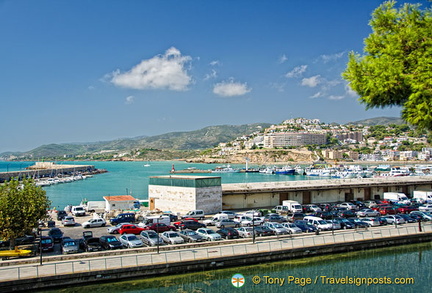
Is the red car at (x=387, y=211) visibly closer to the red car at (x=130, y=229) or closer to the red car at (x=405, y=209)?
the red car at (x=405, y=209)

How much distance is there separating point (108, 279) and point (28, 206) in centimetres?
656

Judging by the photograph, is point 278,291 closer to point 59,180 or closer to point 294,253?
point 294,253

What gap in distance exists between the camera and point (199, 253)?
63.5ft

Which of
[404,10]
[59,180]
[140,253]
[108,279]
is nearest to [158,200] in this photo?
[140,253]

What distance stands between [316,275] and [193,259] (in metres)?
6.29

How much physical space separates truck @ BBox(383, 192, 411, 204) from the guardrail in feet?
43.7

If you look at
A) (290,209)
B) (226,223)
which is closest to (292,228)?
(226,223)

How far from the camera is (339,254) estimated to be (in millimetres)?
21828

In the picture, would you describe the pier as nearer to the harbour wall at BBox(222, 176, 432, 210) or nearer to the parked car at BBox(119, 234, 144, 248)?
the harbour wall at BBox(222, 176, 432, 210)

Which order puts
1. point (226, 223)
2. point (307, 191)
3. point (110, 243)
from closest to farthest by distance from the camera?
point (110, 243) → point (226, 223) → point (307, 191)

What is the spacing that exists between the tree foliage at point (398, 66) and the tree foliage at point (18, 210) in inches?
695

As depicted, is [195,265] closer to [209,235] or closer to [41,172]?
[209,235]

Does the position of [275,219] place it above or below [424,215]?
above

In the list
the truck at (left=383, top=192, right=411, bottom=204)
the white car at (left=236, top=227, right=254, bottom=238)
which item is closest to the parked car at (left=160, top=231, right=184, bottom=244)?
the white car at (left=236, top=227, right=254, bottom=238)
